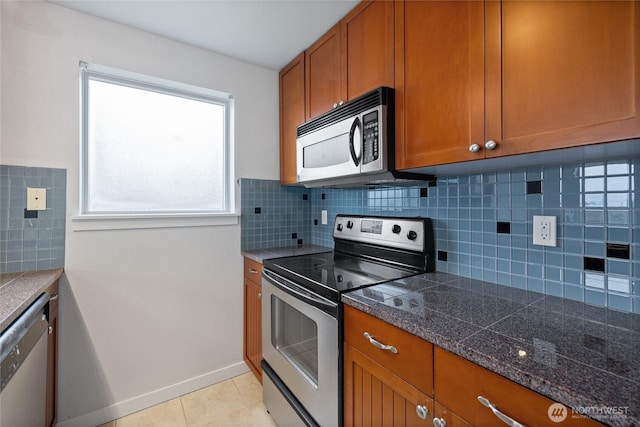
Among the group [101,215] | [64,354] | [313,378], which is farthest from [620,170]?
[64,354]

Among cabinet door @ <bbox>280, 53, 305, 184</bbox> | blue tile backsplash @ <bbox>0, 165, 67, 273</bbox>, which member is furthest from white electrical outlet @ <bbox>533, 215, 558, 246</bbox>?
blue tile backsplash @ <bbox>0, 165, 67, 273</bbox>

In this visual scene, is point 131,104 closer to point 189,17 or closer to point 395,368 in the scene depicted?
point 189,17

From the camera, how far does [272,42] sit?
1.90m

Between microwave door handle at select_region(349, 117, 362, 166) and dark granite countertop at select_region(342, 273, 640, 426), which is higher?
microwave door handle at select_region(349, 117, 362, 166)

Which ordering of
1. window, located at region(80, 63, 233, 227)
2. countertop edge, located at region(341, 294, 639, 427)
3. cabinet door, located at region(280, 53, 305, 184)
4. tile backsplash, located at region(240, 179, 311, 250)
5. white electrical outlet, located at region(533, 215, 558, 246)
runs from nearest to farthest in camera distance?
countertop edge, located at region(341, 294, 639, 427) → white electrical outlet, located at region(533, 215, 558, 246) → window, located at region(80, 63, 233, 227) → cabinet door, located at region(280, 53, 305, 184) → tile backsplash, located at region(240, 179, 311, 250)

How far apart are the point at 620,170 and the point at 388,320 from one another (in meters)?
0.93

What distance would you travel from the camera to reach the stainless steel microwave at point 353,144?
129 centimetres

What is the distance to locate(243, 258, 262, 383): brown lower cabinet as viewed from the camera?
1.92 metres

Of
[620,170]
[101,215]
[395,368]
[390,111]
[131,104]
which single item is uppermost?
[131,104]

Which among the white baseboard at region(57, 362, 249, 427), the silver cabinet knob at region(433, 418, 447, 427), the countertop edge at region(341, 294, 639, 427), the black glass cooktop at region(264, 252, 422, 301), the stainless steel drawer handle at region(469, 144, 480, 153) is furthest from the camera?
the white baseboard at region(57, 362, 249, 427)

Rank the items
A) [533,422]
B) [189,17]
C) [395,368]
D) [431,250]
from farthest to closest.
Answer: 1. [189,17]
2. [431,250]
3. [395,368]
4. [533,422]

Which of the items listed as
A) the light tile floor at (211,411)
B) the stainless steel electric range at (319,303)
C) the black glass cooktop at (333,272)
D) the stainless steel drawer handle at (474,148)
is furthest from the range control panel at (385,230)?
the light tile floor at (211,411)

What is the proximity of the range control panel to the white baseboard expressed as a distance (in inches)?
50.0

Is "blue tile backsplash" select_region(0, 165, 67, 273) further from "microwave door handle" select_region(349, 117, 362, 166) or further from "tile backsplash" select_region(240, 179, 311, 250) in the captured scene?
"microwave door handle" select_region(349, 117, 362, 166)
